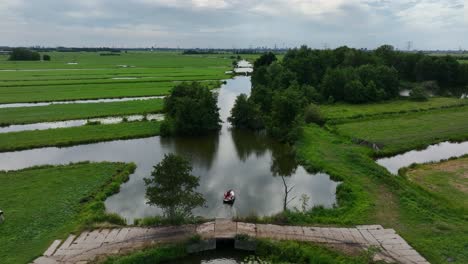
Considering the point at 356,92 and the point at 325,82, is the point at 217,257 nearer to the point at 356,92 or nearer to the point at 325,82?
the point at 356,92

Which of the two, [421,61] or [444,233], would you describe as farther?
[421,61]

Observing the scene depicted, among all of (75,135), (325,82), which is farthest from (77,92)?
(325,82)

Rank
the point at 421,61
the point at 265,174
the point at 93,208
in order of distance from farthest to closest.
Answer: the point at 421,61 → the point at 265,174 → the point at 93,208

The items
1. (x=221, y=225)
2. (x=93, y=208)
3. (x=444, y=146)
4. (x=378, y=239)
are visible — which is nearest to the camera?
(x=378, y=239)

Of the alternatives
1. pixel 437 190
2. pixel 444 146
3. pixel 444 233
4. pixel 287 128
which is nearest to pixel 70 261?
pixel 444 233

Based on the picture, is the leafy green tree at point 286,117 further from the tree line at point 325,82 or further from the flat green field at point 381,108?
the flat green field at point 381,108

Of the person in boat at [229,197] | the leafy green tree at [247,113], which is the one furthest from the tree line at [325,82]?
the person in boat at [229,197]

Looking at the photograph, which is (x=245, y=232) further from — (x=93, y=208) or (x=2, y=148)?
(x=2, y=148)
